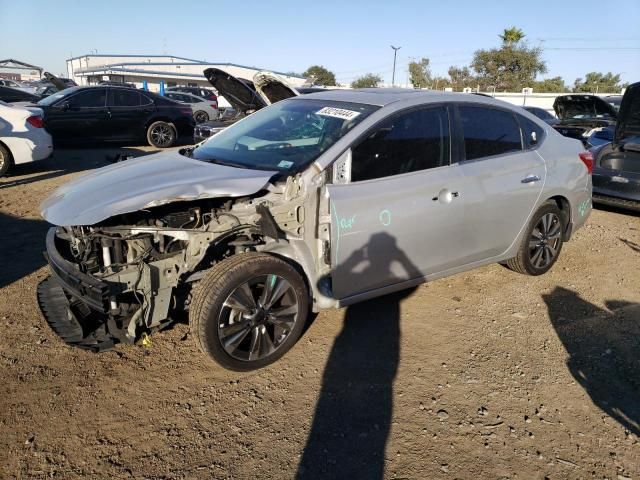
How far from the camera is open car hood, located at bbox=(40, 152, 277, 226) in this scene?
2760mm

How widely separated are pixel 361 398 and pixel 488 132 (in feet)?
8.11

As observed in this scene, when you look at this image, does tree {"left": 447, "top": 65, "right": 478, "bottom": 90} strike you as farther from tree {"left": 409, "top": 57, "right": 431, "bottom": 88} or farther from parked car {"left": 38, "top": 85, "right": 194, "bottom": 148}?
parked car {"left": 38, "top": 85, "right": 194, "bottom": 148}

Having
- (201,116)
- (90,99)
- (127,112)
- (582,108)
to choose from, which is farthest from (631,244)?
(201,116)

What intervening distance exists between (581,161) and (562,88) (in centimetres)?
5684

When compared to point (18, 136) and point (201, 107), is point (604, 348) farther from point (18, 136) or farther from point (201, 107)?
point (201, 107)

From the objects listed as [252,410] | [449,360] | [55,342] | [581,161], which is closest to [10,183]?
[55,342]

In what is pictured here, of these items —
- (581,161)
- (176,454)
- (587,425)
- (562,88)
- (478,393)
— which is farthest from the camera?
(562,88)

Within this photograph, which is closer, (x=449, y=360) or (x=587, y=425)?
(x=587, y=425)

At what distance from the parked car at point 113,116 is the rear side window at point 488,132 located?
34.2 ft

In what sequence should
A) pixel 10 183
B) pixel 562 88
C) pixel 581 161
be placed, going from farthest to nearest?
pixel 562 88 → pixel 10 183 → pixel 581 161

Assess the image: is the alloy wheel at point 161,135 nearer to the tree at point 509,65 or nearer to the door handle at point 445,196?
the door handle at point 445,196

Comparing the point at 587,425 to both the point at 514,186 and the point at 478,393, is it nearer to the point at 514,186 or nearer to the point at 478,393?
the point at 478,393

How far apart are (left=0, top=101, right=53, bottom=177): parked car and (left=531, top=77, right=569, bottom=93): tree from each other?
5213 centimetres

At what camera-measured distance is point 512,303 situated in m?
4.26
